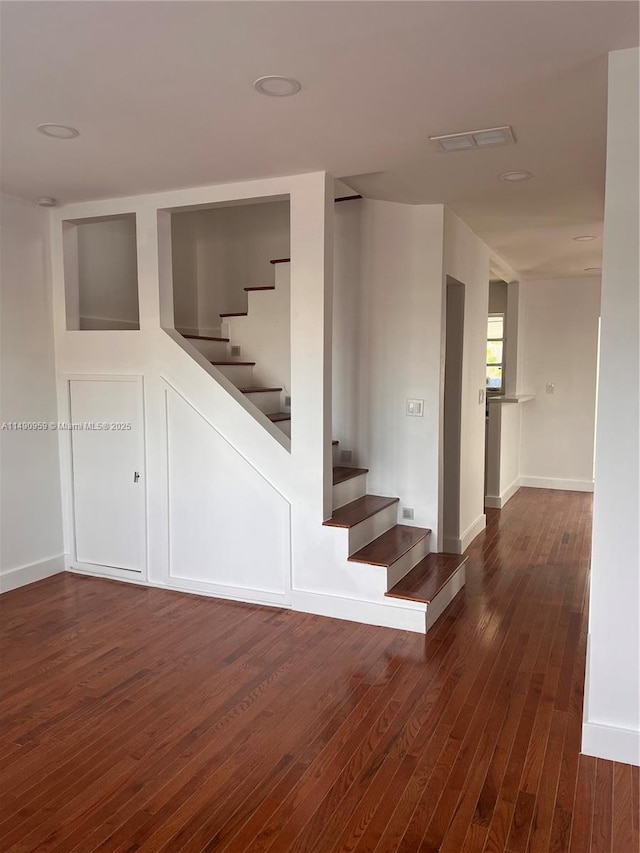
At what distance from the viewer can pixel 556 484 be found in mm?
7625

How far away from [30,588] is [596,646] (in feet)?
11.8

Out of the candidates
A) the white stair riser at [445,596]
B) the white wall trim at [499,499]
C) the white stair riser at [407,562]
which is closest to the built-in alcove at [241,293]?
the white stair riser at [407,562]

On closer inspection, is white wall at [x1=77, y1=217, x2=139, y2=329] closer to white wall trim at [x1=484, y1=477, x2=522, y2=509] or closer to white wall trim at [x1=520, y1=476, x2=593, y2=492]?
white wall trim at [x1=484, y1=477, x2=522, y2=509]

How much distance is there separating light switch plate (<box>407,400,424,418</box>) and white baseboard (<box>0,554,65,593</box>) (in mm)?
2816

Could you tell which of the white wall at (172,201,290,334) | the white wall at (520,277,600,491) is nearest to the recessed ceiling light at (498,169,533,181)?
the white wall at (172,201,290,334)

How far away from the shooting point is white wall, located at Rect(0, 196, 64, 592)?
4.08 meters

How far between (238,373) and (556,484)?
4710mm

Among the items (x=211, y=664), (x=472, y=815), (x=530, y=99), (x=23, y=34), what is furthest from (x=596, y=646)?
(x=23, y=34)

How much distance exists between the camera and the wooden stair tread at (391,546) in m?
3.61

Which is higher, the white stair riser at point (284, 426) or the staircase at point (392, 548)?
→ the white stair riser at point (284, 426)

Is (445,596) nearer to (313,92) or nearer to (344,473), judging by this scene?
(344,473)

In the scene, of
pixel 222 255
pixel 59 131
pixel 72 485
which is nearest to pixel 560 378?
pixel 222 255

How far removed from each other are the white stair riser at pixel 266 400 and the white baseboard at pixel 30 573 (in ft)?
6.13

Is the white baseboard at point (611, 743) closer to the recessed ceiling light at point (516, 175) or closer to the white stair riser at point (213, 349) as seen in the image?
the recessed ceiling light at point (516, 175)
